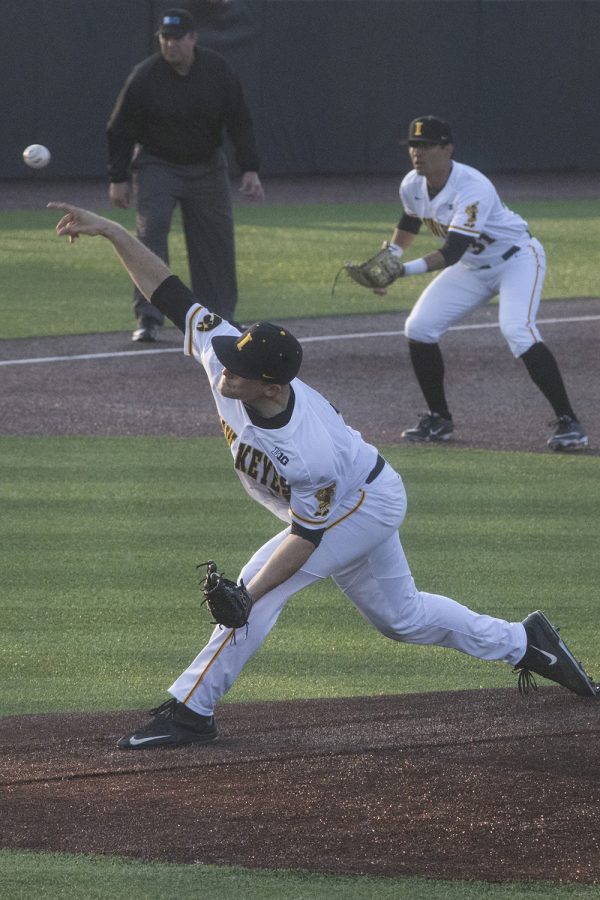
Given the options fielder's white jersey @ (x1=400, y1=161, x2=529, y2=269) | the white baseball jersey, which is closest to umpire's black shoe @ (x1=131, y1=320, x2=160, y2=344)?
fielder's white jersey @ (x1=400, y1=161, x2=529, y2=269)

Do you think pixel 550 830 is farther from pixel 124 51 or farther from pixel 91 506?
pixel 124 51

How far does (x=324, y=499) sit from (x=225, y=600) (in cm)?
42

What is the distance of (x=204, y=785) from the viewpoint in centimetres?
429

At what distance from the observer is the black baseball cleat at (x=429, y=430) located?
30.2ft

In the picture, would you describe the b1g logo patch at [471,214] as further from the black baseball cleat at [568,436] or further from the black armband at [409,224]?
the black baseball cleat at [568,436]

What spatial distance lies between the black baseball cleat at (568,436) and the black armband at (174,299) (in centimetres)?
420

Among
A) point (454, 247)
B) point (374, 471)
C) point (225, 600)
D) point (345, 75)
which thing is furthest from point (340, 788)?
point (345, 75)

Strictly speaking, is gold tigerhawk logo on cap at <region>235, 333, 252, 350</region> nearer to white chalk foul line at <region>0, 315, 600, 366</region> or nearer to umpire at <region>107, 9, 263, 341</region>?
umpire at <region>107, 9, 263, 341</region>

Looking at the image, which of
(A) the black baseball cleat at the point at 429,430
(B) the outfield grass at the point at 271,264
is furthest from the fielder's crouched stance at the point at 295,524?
(B) the outfield grass at the point at 271,264

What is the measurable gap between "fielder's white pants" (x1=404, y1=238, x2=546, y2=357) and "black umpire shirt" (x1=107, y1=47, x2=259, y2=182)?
2.80 metres

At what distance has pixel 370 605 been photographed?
16.2 feet

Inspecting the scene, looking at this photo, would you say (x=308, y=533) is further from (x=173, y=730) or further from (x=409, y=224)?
(x=409, y=224)

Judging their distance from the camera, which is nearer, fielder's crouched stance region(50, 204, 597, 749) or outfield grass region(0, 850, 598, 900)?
outfield grass region(0, 850, 598, 900)

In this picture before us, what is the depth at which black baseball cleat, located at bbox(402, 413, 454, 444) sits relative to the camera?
30.2ft
